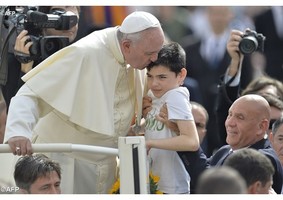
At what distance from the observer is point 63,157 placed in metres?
6.76

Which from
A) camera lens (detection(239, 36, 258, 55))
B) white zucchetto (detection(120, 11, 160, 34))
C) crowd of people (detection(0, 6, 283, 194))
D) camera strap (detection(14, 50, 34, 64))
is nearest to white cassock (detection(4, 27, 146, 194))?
crowd of people (detection(0, 6, 283, 194))

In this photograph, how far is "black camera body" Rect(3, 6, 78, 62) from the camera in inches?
309

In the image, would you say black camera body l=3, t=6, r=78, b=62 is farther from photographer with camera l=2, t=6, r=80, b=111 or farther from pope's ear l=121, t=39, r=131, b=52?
pope's ear l=121, t=39, r=131, b=52

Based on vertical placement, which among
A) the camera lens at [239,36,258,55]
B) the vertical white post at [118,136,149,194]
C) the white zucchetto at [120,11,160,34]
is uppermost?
the white zucchetto at [120,11,160,34]

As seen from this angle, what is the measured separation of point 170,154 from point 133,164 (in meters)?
1.07

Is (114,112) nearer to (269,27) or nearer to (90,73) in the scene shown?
(90,73)

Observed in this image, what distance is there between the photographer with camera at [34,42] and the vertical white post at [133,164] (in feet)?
5.74

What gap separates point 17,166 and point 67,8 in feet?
6.44

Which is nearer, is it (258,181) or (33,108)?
(258,181)

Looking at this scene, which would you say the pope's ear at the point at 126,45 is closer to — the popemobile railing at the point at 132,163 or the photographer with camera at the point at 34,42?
the photographer with camera at the point at 34,42

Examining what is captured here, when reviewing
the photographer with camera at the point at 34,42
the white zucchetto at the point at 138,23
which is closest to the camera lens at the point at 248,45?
the photographer with camera at the point at 34,42

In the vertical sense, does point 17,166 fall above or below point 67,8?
below

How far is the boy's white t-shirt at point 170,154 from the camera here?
7.21m

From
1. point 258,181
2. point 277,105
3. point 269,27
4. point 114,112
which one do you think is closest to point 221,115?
point 277,105
